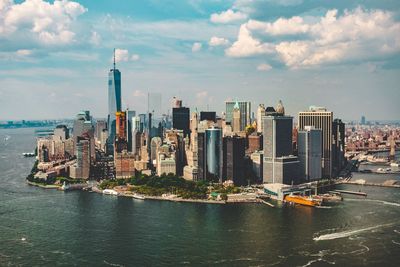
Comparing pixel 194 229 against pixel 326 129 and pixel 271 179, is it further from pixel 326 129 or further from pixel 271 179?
pixel 326 129

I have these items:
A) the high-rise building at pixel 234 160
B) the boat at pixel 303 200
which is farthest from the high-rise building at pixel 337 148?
the boat at pixel 303 200

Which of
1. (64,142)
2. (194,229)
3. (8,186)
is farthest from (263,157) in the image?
(64,142)

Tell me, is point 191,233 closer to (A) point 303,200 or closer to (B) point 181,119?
(A) point 303,200

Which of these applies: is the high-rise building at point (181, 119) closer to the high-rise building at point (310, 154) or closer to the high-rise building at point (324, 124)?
the high-rise building at point (324, 124)

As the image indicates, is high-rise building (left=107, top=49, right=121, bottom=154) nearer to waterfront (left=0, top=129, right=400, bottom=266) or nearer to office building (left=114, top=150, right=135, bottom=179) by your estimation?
office building (left=114, top=150, right=135, bottom=179)

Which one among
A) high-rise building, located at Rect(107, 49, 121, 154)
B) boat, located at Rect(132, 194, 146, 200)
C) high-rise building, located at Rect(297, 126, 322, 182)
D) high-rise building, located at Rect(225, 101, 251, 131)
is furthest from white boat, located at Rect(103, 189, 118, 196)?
high-rise building, located at Rect(107, 49, 121, 154)

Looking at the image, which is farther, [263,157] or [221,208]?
[263,157]

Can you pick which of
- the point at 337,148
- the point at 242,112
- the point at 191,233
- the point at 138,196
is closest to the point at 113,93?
the point at 242,112
